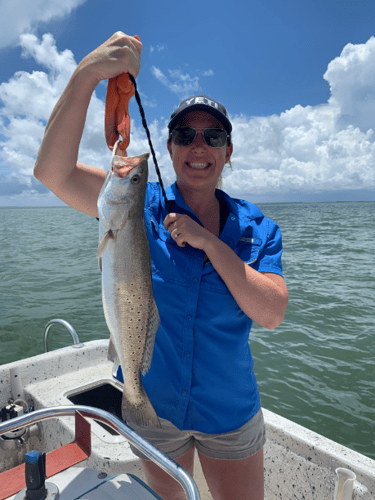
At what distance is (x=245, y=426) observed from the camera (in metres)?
2.13

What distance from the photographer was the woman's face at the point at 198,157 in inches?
82.9

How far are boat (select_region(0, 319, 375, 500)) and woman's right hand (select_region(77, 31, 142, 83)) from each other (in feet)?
5.63

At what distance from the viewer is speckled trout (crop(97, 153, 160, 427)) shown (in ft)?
6.16

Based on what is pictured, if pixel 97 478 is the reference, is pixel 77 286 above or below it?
below

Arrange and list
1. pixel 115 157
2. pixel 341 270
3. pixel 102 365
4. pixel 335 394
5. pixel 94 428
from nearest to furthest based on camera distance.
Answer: pixel 115 157, pixel 94 428, pixel 102 365, pixel 335 394, pixel 341 270

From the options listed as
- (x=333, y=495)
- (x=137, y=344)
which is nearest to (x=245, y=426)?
(x=137, y=344)

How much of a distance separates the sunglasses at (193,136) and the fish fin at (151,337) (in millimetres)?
953

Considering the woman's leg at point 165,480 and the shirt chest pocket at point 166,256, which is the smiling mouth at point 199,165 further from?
the woman's leg at point 165,480

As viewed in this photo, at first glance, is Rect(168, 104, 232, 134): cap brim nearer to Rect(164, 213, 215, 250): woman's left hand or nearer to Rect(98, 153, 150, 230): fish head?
Rect(98, 153, 150, 230): fish head

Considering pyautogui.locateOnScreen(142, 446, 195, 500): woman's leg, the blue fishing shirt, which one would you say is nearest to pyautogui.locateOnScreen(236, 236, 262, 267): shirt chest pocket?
the blue fishing shirt

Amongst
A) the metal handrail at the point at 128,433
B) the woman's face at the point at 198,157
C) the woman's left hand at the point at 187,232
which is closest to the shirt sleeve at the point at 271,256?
the woman's left hand at the point at 187,232

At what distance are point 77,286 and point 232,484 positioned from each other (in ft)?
44.4

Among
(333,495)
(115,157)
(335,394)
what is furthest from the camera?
(335,394)

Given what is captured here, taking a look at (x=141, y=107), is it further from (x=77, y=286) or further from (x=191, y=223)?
(x=77, y=286)
